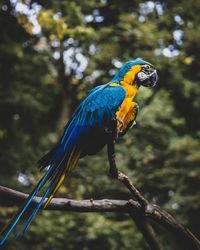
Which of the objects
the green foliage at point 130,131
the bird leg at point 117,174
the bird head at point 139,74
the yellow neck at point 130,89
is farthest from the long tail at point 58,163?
the green foliage at point 130,131

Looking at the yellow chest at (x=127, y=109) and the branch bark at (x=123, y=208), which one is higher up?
the yellow chest at (x=127, y=109)

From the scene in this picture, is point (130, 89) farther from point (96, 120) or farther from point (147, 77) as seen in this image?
point (96, 120)

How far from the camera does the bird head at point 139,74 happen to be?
2.84m

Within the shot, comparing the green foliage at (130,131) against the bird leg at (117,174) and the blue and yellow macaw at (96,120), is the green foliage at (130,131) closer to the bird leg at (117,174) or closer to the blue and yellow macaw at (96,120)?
the blue and yellow macaw at (96,120)

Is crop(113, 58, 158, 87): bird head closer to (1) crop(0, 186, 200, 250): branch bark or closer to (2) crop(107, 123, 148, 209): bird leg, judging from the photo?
(2) crop(107, 123, 148, 209): bird leg

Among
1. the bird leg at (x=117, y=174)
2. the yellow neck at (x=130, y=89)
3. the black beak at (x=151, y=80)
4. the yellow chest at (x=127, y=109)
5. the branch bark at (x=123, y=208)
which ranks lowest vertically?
the branch bark at (x=123, y=208)

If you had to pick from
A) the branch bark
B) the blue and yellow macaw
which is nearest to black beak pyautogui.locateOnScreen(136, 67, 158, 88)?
the blue and yellow macaw

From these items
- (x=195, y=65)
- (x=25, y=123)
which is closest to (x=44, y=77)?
(x=25, y=123)

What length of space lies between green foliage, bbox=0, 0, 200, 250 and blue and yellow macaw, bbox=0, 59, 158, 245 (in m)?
3.73

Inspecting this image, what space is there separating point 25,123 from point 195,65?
11.7 feet

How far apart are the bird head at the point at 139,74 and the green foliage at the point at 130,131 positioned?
3695 millimetres

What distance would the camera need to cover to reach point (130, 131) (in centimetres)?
753

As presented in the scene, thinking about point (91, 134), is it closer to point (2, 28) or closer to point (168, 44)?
point (2, 28)

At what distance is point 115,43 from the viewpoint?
24.6ft
